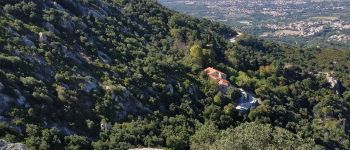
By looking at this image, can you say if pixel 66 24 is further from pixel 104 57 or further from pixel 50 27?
pixel 104 57

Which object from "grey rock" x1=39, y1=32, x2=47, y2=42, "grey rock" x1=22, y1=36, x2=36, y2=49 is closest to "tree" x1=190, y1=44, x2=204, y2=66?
"grey rock" x1=39, y1=32, x2=47, y2=42

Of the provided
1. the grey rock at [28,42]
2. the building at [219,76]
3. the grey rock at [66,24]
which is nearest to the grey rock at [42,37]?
the grey rock at [28,42]

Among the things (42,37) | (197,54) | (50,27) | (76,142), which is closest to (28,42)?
(42,37)

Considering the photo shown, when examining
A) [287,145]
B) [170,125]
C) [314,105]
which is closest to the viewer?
[287,145]

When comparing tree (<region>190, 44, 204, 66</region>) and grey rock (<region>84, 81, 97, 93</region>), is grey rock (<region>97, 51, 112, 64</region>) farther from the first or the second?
tree (<region>190, 44, 204, 66</region>)

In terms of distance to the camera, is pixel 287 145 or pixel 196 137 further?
pixel 196 137

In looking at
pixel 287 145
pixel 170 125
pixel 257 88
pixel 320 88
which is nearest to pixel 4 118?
pixel 170 125

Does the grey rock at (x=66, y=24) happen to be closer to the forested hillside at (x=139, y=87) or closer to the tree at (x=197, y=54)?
the forested hillside at (x=139, y=87)

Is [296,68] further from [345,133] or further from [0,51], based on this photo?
[0,51]
